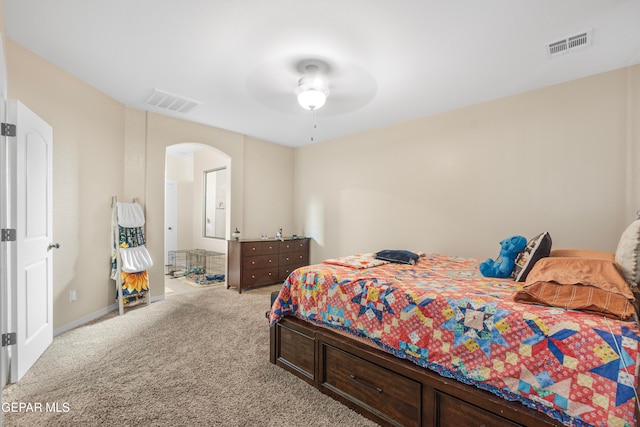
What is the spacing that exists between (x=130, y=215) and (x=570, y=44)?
16.2ft

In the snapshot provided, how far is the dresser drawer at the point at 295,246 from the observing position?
5129mm

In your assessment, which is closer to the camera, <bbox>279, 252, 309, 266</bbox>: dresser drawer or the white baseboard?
the white baseboard

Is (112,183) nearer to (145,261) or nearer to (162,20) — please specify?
(145,261)

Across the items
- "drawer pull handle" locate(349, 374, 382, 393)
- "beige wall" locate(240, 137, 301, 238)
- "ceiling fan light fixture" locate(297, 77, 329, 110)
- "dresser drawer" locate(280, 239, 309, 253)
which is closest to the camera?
"drawer pull handle" locate(349, 374, 382, 393)

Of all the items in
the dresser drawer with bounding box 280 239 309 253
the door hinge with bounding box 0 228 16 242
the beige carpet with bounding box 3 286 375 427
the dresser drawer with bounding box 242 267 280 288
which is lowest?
the beige carpet with bounding box 3 286 375 427

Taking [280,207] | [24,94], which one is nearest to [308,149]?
[280,207]

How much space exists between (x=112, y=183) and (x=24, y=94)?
127 cm

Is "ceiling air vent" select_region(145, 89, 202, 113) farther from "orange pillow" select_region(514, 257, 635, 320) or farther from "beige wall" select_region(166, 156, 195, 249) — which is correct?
"orange pillow" select_region(514, 257, 635, 320)

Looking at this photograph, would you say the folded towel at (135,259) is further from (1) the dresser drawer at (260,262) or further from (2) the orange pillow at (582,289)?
(2) the orange pillow at (582,289)

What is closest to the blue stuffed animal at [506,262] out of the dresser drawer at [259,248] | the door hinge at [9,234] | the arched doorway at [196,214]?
the dresser drawer at [259,248]

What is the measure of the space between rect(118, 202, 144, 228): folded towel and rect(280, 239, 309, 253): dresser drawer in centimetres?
221

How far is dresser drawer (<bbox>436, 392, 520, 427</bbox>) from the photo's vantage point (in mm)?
1356

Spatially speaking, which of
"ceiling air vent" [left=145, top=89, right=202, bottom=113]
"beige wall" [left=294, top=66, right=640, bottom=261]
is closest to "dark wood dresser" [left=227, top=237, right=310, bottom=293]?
"beige wall" [left=294, top=66, right=640, bottom=261]

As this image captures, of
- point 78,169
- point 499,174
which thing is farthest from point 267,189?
point 499,174
